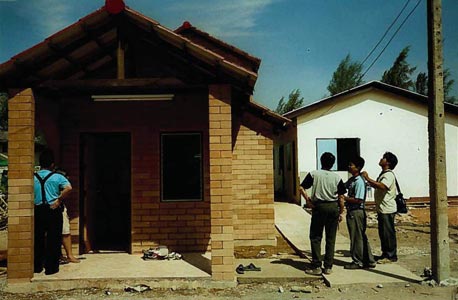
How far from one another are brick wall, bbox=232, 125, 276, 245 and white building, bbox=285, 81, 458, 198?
7.28 metres

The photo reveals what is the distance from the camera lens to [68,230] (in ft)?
24.9

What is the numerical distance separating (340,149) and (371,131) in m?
1.38

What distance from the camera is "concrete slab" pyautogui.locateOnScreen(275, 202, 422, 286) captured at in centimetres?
656

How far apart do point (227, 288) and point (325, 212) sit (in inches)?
75.7

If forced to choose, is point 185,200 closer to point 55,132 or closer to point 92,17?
point 55,132

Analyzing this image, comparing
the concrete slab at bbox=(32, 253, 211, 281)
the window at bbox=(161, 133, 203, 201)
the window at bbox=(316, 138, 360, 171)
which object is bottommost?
the concrete slab at bbox=(32, 253, 211, 281)

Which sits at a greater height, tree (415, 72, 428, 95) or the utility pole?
tree (415, 72, 428, 95)

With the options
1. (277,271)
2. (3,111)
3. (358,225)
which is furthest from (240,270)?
(3,111)

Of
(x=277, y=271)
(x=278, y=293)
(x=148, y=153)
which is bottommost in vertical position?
(x=278, y=293)

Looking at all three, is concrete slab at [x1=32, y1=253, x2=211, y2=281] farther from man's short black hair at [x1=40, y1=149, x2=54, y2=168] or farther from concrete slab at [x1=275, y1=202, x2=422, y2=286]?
concrete slab at [x1=275, y1=202, x2=422, y2=286]

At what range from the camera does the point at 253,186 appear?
963 cm

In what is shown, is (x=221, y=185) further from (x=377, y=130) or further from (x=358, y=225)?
(x=377, y=130)

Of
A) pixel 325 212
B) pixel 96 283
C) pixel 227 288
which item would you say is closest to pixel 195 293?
pixel 227 288

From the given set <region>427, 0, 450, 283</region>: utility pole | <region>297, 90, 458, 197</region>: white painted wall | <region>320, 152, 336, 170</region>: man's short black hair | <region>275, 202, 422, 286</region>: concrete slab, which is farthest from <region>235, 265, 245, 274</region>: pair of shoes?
<region>297, 90, 458, 197</region>: white painted wall
